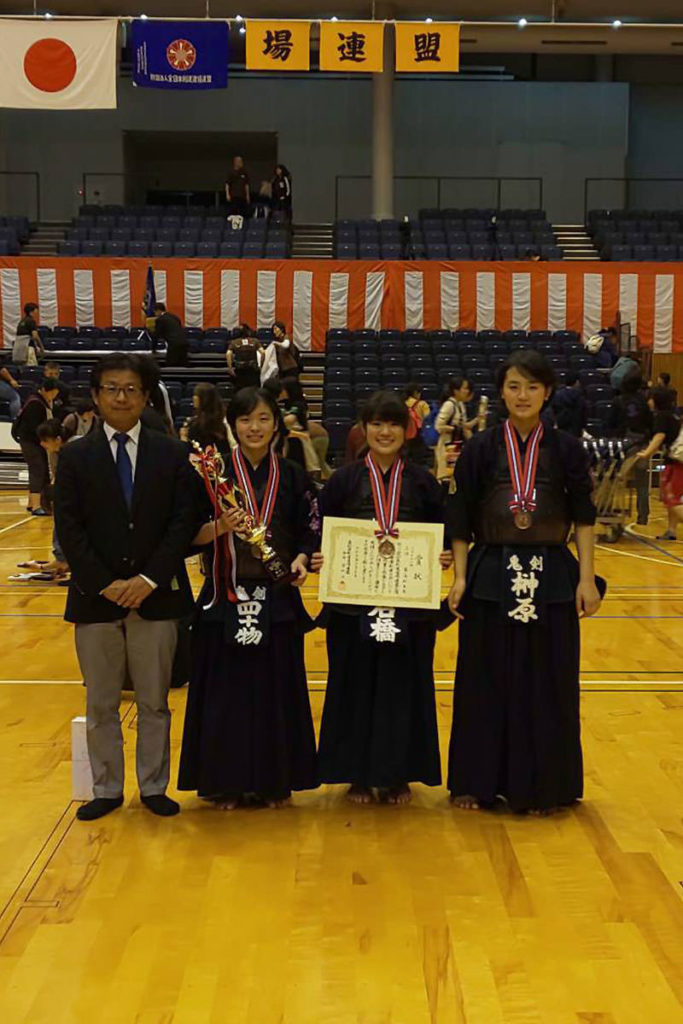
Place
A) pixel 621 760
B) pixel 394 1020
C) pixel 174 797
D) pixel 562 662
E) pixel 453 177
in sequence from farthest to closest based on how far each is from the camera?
pixel 453 177
pixel 621 760
pixel 174 797
pixel 562 662
pixel 394 1020

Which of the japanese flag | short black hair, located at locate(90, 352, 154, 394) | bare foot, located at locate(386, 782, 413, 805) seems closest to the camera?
short black hair, located at locate(90, 352, 154, 394)

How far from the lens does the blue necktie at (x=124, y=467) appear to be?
13.0ft

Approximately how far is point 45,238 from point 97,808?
61.9 feet

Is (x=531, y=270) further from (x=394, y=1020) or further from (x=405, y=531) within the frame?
(x=394, y=1020)

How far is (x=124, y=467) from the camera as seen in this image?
3986 mm

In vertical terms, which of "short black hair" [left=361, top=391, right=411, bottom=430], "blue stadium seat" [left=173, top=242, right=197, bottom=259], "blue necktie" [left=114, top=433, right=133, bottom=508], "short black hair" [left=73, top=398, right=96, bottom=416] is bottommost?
"blue necktie" [left=114, top=433, right=133, bottom=508]

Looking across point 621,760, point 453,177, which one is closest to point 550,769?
point 621,760

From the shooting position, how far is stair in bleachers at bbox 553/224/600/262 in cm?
2108

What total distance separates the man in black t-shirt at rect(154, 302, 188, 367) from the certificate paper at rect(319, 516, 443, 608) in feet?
43.2

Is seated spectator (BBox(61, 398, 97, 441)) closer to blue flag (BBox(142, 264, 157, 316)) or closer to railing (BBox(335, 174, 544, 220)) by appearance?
blue flag (BBox(142, 264, 157, 316))

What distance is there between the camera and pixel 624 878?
3.62m

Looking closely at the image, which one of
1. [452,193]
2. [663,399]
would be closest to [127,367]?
[663,399]

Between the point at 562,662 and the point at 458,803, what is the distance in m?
0.68

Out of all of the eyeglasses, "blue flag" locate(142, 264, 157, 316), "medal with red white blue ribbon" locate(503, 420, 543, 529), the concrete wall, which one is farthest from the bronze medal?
the concrete wall
